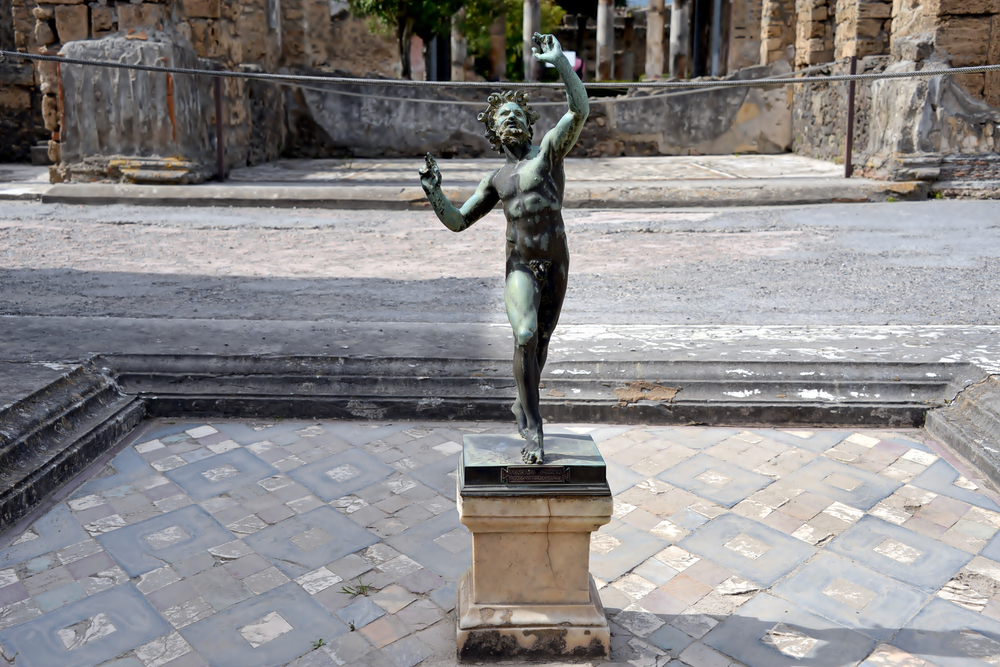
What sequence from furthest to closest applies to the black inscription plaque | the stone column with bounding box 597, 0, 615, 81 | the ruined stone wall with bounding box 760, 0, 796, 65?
1. the stone column with bounding box 597, 0, 615, 81
2. the ruined stone wall with bounding box 760, 0, 796, 65
3. the black inscription plaque

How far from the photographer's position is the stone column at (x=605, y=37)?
23.0 metres

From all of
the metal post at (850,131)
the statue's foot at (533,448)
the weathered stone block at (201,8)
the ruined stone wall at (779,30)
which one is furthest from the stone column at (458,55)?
the statue's foot at (533,448)

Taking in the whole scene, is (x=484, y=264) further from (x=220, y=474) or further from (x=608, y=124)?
(x=608, y=124)

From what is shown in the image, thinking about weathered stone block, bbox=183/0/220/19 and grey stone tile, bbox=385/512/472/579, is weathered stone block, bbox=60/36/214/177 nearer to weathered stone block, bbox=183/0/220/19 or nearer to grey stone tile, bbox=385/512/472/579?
weathered stone block, bbox=183/0/220/19

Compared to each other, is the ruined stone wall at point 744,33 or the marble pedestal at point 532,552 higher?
the ruined stone wall at point 744,33

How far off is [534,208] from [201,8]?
10.4 meters

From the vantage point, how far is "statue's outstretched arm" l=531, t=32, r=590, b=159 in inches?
94.1

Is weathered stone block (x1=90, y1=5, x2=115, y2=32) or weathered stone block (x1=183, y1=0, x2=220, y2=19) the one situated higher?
weathered stone block (x1=183, y1=0, x2=220, y2=19)

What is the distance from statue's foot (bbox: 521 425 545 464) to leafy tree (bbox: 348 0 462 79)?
17.3 metres

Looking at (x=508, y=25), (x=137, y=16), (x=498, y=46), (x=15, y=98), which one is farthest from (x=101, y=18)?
(x=508, y=25)

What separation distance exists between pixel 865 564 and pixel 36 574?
2.72 meters

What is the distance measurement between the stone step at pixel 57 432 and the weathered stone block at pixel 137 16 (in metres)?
7.50

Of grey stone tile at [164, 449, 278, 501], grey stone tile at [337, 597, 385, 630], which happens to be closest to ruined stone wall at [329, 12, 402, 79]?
grey stone tile at [164, 449, 278, 501]

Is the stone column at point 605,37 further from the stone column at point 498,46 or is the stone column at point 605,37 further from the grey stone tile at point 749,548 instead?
the grey stone tile at point 749,548
